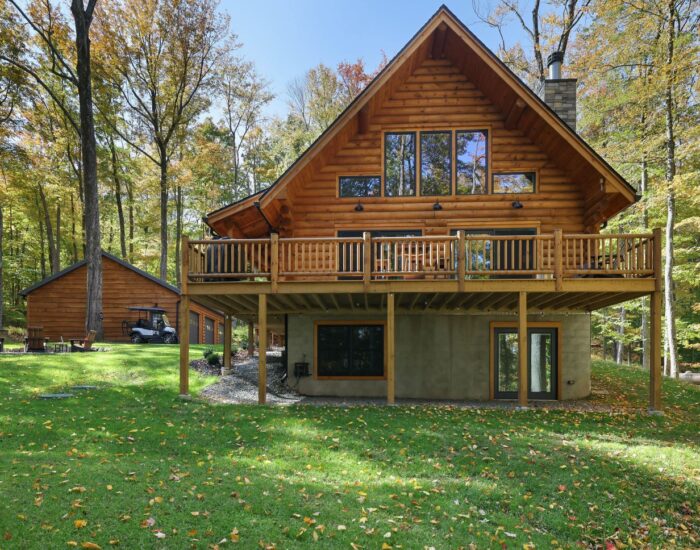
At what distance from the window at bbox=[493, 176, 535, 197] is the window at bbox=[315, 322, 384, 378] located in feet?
17.2

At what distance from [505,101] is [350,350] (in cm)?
819

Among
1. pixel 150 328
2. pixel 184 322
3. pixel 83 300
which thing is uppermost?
pixel 83 300

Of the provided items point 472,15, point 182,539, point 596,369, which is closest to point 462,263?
point 182,539

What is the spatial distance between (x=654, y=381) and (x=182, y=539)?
10086 mm

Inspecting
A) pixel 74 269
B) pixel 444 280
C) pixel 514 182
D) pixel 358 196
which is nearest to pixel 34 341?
pixel 74 269

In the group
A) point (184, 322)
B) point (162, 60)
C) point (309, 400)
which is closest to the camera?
point (184, 322)

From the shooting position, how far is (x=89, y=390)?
1040cm

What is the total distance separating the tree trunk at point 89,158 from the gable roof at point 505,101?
10.3 m

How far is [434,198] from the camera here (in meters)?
12.5

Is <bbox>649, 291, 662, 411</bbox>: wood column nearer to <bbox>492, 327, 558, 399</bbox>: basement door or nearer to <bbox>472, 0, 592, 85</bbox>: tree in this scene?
<bbox>492, 327, 558, 399</bbox>: basement door

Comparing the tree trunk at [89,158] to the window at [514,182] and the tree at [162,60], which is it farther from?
the window at [514,182]

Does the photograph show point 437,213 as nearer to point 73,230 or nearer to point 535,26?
point 535,26

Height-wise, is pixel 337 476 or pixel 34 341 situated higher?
pixel 34 341

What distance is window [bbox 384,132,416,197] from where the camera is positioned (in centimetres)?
1259
